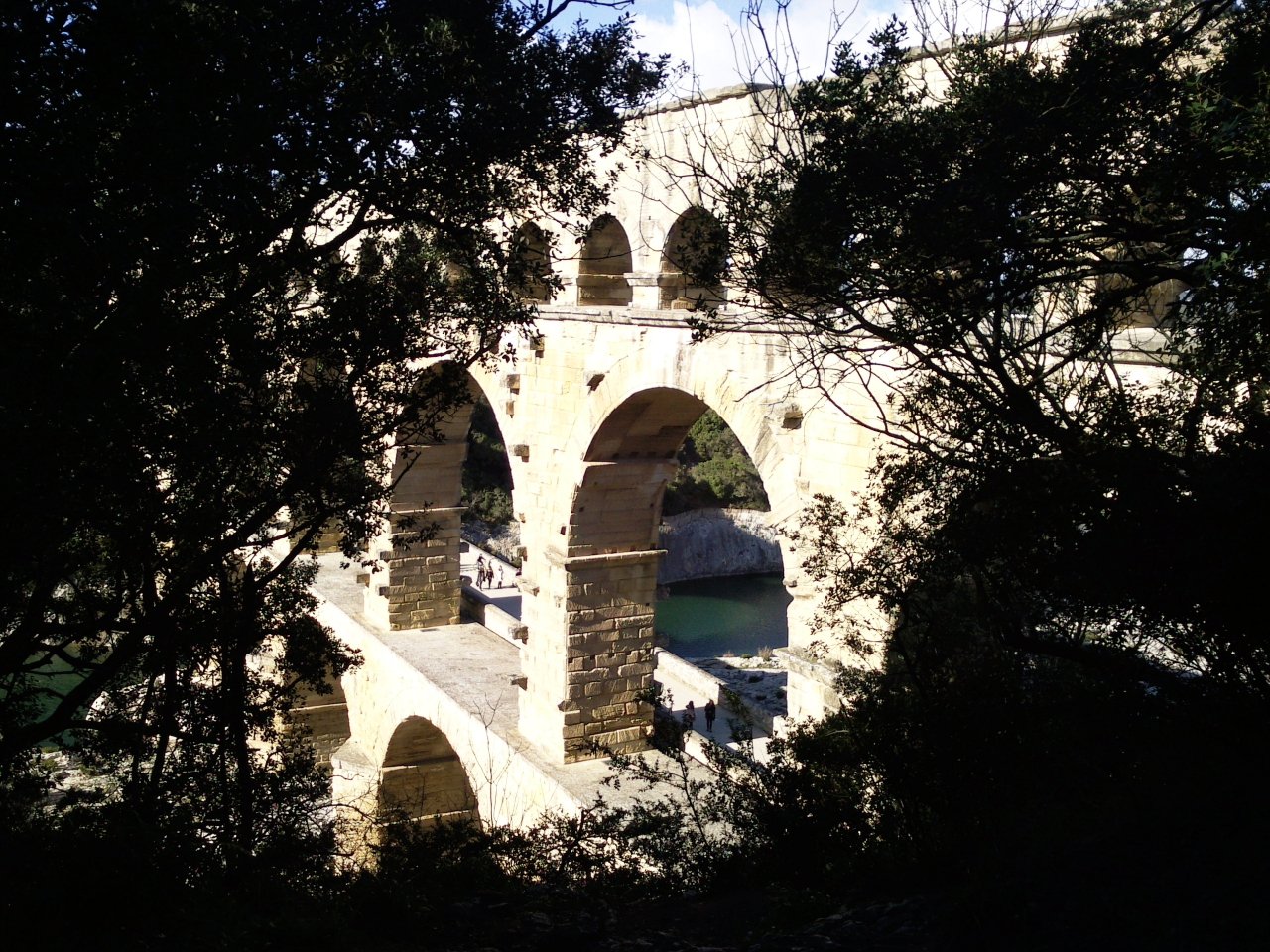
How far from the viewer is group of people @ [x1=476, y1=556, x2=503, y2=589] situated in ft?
74.1

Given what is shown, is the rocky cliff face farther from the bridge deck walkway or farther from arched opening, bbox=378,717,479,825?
arched opening, bbox=378,717,479,825

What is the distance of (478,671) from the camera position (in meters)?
11.2

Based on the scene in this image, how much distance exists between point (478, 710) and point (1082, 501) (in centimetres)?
725

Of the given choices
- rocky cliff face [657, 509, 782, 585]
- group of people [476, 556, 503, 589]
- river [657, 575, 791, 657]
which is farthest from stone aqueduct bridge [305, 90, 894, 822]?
rocky cliff face [657, 509, 782, 585]

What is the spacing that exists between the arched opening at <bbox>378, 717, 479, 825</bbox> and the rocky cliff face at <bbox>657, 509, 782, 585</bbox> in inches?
665

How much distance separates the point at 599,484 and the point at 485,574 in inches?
559

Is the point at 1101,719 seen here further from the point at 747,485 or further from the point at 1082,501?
the point at 747,485

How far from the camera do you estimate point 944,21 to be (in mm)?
4453

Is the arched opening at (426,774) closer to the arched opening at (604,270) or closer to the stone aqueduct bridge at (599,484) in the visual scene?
the stone aqueduct bridge at (599,484)

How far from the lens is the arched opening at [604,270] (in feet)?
29.4

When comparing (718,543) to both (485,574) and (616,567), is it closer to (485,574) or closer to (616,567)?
(485,574)

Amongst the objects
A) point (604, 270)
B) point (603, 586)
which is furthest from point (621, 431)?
point (604, 270)

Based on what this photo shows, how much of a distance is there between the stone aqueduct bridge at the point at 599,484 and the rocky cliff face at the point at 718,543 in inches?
673

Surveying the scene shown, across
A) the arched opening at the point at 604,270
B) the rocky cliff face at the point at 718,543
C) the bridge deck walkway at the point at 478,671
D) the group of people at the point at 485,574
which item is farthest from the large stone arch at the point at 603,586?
the rocky cliff face at the point at 718,543
